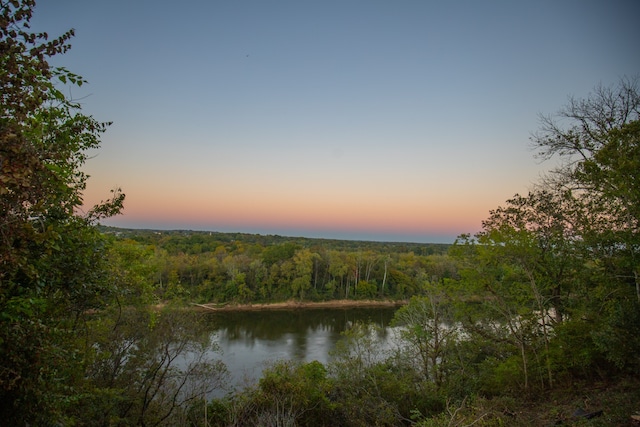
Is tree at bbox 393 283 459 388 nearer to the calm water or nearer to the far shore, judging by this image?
the calm water

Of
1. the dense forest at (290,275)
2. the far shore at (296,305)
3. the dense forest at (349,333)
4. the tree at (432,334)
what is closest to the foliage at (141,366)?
the dense forest at (349,333)

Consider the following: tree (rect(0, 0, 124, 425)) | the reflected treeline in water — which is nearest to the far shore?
the reflected treeline in water

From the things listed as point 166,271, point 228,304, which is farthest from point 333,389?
point 166,271

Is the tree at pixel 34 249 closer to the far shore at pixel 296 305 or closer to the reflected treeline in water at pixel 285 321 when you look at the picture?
the reflected treeline in water at pixel 285 321

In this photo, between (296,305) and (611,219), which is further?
(296,305)

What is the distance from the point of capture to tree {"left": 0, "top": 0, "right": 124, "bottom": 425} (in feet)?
9.09

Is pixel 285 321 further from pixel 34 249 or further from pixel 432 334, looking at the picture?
pixel 34 249

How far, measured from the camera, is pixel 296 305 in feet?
141

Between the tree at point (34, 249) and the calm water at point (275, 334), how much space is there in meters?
10.0

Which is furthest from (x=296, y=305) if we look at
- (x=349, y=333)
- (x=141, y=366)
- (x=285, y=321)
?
(x=141, y=366)

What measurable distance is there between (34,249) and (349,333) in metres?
12.9

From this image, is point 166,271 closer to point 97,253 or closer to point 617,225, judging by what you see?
point 97,253

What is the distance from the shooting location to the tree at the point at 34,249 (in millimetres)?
2771

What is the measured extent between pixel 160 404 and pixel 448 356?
34.4 feet
